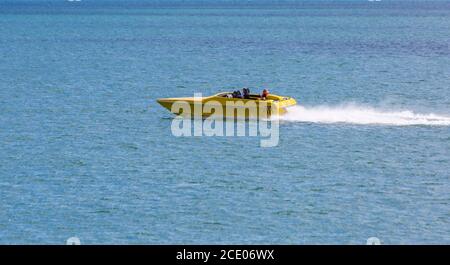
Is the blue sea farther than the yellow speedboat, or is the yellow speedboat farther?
the yellow speedboat

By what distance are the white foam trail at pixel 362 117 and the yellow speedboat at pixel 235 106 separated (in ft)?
8.54

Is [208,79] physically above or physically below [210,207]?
above

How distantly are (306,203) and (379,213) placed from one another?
3416mm

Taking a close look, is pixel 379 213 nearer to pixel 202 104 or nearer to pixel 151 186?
pixel 151 186

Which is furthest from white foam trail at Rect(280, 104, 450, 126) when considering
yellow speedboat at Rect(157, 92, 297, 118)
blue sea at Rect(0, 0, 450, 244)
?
yellow speedboat at Rect(157, 92, 297, 118)

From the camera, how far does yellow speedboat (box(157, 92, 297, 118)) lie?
62531mm

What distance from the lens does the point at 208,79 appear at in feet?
343

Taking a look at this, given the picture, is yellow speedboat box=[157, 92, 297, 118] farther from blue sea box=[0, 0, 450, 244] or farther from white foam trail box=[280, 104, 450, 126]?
white foam trail box=[280, 104, 450, 126]

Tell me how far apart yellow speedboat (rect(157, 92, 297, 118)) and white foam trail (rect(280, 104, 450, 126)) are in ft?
8.54

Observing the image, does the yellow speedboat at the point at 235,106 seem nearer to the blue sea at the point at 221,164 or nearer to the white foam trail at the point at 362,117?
the blue sea at the point at 221,164

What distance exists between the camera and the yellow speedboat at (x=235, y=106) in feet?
205

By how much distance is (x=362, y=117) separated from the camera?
69.2 metres

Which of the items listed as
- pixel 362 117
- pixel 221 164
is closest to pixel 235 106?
pixel 221 164
